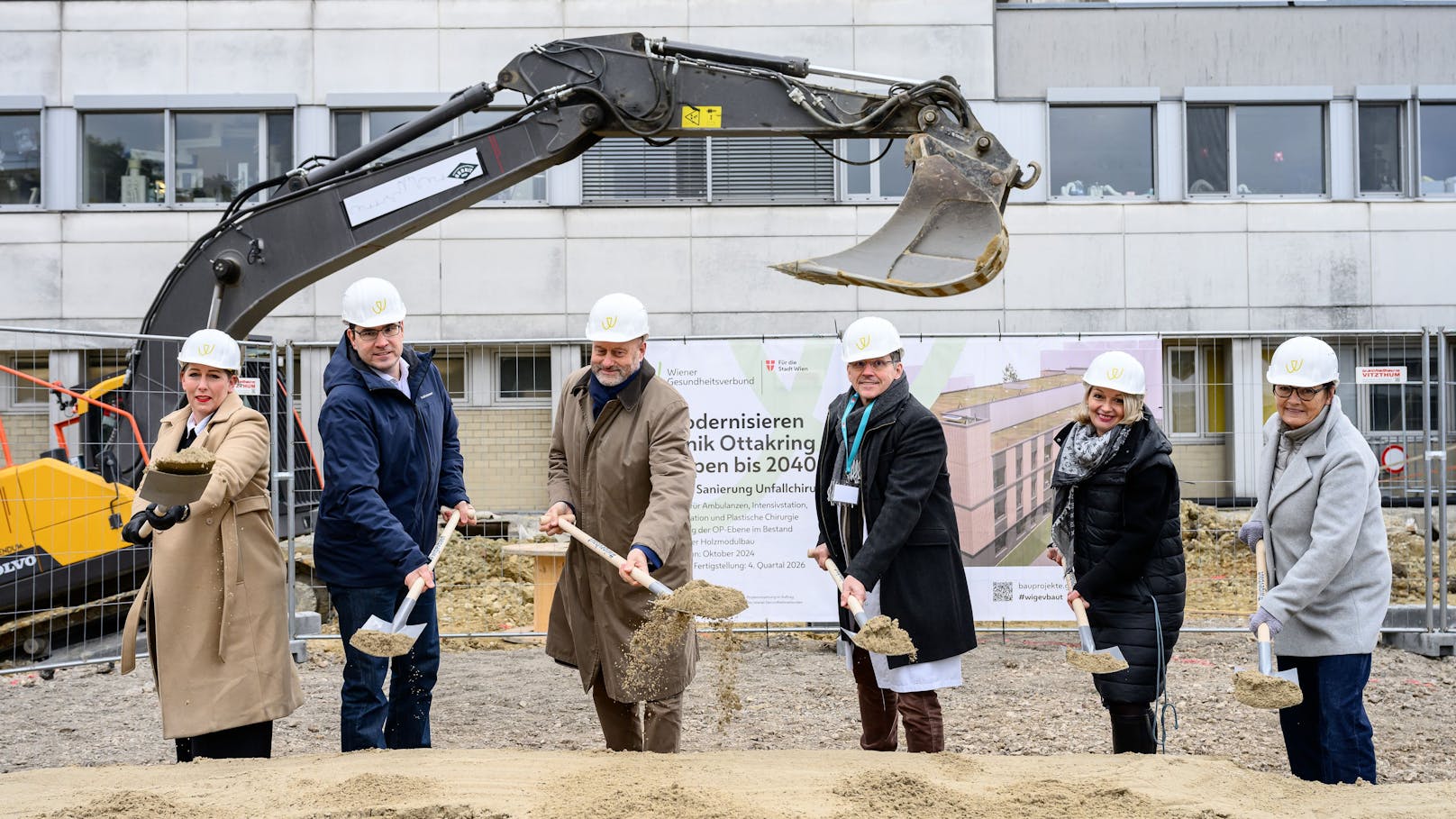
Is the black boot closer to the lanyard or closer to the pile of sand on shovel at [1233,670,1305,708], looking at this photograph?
the pile of sand on shovel at [1233,670,1305,708]

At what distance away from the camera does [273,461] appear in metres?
8.62

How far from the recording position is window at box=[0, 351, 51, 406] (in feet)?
44.8

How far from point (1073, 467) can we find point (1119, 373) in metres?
0.39

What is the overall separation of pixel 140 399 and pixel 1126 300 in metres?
12.0

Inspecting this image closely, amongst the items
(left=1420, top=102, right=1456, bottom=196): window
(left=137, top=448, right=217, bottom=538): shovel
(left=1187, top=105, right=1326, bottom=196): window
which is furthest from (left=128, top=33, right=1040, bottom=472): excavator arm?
(left=1420, top=102, right=1456, bottom=196): window

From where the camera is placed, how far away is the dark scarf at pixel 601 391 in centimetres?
476

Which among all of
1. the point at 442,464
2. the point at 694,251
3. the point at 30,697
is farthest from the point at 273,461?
the point at 694,251

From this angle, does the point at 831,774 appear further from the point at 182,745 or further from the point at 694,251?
the point at 694,251

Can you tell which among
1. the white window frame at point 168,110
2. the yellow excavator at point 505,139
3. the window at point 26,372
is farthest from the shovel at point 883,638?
the white window frame at point 168,110

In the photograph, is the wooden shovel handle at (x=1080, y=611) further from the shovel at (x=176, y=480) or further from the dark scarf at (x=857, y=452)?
Answer: the shovel at (x=176, y=480)

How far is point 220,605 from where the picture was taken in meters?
4.51

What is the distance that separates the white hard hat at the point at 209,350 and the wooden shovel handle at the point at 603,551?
1.36 meters

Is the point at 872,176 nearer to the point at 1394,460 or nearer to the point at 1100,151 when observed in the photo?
the point at 1100,151

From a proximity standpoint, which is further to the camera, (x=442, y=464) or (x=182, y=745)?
(x=442, y=464)
